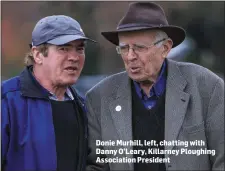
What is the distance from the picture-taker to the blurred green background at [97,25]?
2.89m

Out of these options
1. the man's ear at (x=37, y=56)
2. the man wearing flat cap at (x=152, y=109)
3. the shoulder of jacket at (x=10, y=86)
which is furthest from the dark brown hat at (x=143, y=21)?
the shoulder of jacket at (x=10, y=86)

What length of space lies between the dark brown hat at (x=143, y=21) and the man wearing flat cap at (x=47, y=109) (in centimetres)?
19

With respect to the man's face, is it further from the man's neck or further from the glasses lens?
the glasses lens

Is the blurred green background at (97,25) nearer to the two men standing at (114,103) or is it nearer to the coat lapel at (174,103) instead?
the two men standing at (114,103)

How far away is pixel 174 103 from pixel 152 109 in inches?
4.2

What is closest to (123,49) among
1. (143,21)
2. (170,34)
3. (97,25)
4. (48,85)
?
(143,21)

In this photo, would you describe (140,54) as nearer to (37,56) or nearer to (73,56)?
(73,56)

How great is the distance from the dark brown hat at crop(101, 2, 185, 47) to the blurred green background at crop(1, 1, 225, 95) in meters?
0.51

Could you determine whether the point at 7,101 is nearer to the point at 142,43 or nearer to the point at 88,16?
the point at 142,43

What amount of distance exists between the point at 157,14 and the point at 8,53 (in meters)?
1.08

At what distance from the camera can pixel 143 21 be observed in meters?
2.24

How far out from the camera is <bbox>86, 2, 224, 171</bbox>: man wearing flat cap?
85.0 inches

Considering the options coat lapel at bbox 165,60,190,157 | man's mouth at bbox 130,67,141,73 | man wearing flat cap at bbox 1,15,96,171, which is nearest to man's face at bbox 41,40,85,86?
man wearing flat cap at bbox 1,15,96,171

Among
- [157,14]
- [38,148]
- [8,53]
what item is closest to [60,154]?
[38,148]
